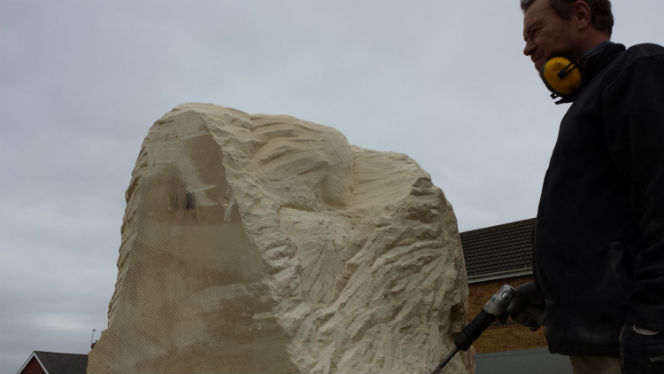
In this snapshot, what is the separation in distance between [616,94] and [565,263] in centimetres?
49

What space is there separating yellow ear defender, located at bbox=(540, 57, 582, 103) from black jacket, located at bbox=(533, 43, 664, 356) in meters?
0.07

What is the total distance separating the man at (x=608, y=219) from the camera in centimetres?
150

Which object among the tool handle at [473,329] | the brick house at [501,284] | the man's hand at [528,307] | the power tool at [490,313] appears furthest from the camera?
the brick house at [501,284]

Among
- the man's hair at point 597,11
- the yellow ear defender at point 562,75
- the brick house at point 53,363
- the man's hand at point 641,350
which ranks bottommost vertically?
the man's hand at point 641,350

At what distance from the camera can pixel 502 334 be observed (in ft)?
31.1

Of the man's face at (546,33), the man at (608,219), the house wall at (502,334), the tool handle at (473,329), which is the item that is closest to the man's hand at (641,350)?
the man at (608,219)

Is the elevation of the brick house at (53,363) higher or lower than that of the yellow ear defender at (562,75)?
higher

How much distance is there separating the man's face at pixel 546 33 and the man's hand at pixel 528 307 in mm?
892

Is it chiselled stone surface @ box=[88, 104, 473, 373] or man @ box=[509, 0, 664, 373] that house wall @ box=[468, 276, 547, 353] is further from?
man @ box=[509, 0, 664, 373]

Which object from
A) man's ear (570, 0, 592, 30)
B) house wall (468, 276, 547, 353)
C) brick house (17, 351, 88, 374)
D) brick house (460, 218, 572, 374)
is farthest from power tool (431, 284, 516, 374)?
brick house (17, 351, 88, 374)

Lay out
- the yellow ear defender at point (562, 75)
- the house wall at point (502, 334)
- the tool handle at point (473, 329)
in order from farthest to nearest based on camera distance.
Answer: the house wall at point (502, 334), the tool handle at point (473, 329), the yellow ear defender at point (562, 75)

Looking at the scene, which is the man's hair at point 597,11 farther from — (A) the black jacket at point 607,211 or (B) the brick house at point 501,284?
(B) the brick house at point 501,284

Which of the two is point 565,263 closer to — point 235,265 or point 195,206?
point 235,265

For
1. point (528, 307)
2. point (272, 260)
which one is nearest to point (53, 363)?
point (272, 260)
